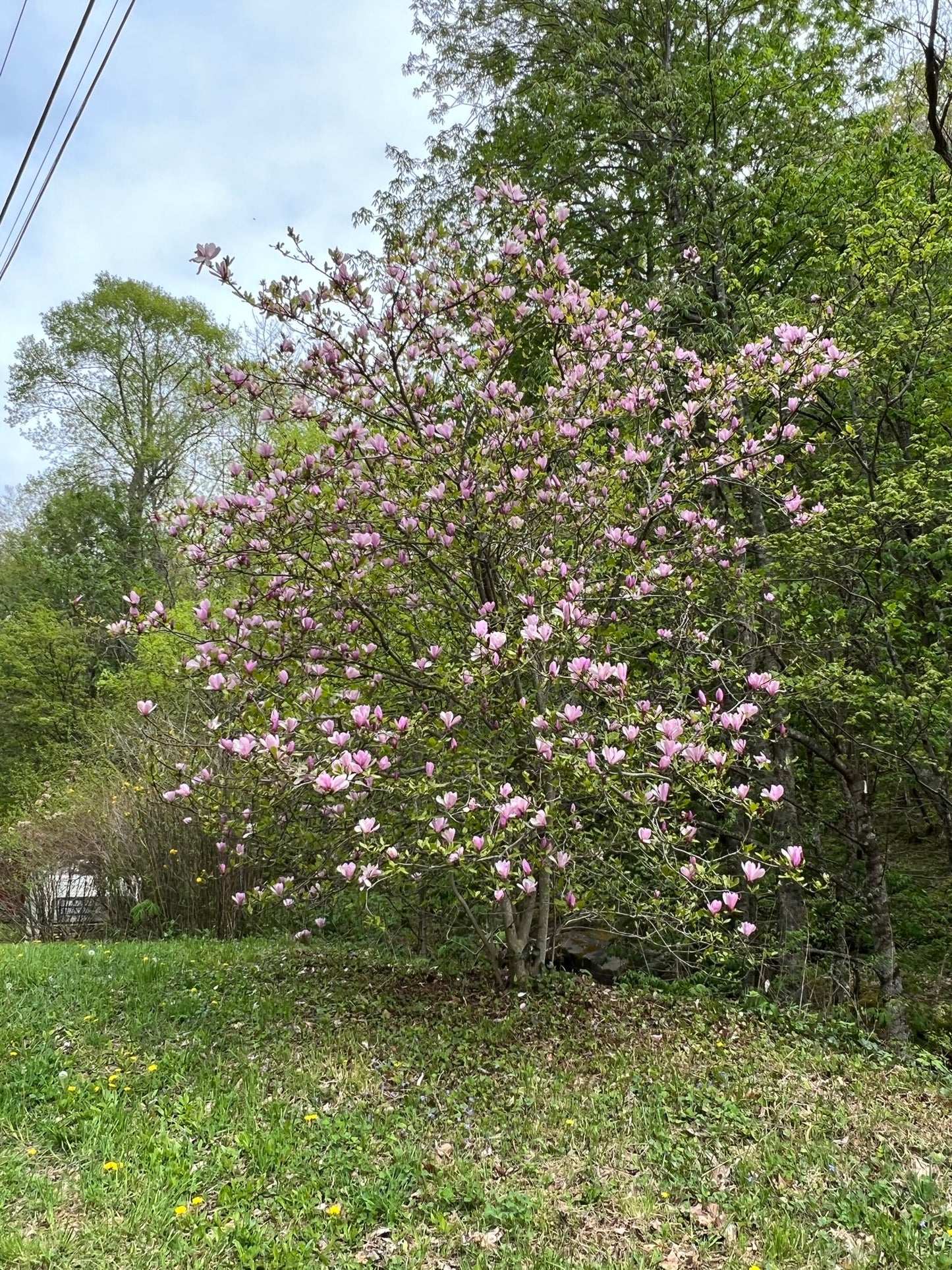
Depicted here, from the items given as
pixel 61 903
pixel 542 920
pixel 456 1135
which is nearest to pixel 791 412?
pixel 542 920

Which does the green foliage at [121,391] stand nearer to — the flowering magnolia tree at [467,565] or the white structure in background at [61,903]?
the white structure in background at [61,903]

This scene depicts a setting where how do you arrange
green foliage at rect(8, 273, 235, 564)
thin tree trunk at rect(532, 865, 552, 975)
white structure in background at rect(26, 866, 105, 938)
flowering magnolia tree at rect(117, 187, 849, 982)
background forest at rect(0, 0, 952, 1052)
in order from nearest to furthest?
flowering magnolia tree at rect(117, 187, 849, 982)
thin tree trunk at rect(532, 865, 552, 975)
background forest at rect(0, 0, 952, 1052)
white structure in background at rect(26, 866, 105, 938)
green foliage at rect(8, 273, 235, 564)

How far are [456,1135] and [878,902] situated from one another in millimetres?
3192

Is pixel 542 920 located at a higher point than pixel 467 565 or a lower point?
lower

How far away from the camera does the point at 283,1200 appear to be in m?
2.40

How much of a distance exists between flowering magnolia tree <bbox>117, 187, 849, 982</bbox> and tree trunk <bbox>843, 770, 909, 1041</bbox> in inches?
53.9

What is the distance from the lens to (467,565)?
3.90 m

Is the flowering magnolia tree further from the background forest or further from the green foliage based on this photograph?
the green foliage

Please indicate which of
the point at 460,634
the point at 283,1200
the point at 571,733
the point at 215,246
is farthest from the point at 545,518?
the point at 283,1200

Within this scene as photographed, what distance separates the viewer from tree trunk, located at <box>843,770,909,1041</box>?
4.32 m

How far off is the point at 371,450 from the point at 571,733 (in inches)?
66.4

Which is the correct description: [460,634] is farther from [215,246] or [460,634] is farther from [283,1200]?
[283,1200]

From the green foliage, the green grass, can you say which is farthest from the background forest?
the green foliage

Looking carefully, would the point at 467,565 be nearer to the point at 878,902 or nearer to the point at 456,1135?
the point at 456,1135
